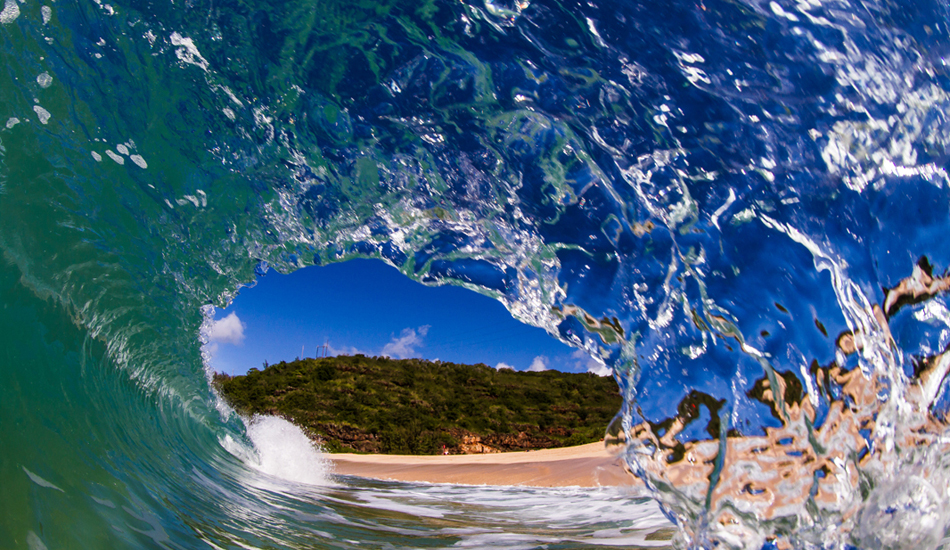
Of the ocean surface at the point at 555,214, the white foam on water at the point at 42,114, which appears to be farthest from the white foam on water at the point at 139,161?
the white foam on water at the point at 42,114

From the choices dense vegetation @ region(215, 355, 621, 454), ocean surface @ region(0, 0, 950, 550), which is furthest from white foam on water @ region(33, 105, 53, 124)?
dense vegetation @ region(215, 355, 621, 454)

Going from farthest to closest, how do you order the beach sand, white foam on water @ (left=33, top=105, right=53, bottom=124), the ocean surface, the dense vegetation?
the dense vegetation → the beach sand → white foam on water @ (left=33, top=105, right=53, bottom=124) → the ocean surface

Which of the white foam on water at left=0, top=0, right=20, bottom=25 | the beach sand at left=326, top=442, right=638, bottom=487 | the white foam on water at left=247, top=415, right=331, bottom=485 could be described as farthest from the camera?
the beach sand at left=326, top=442, right=638, bottom=487

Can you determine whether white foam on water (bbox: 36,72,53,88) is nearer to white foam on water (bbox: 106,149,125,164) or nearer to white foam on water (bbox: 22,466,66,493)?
white foam on water (bbox: 106,149,125,164)

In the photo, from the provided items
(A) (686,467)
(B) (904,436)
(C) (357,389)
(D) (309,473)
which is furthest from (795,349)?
(C) (357,389)

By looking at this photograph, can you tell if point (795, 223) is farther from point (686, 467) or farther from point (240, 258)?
point (240, 258)

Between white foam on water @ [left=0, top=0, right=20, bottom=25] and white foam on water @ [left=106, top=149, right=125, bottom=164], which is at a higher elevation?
white foam on water @ [left=0, top=0, right=20, bottom=25]
